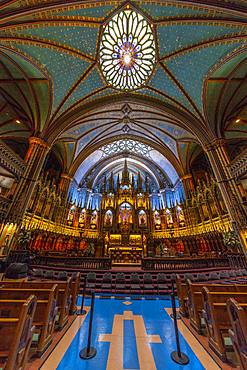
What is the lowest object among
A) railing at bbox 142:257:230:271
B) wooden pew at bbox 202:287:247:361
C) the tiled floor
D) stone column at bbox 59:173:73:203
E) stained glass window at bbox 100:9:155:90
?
the tiled floor

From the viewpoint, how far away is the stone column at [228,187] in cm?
1025

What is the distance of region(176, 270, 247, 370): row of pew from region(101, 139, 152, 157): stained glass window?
20.8 meters

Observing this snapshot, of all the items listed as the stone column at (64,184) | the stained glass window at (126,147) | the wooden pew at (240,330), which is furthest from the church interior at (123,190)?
the stained glass window at (126,147)

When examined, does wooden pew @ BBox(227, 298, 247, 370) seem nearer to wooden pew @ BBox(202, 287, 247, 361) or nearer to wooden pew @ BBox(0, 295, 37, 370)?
wooden pew @ BBox(202, 287, 247, 361)

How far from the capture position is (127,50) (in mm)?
13312

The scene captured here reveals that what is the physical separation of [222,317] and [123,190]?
20.0 metres

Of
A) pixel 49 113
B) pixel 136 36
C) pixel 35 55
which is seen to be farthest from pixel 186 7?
pixel 49 113

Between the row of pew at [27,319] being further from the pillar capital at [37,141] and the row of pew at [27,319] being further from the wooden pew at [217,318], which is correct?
the pillar capital at [37,141]

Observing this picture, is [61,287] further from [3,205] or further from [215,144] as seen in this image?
[215,144]

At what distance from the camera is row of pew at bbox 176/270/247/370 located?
2102mm

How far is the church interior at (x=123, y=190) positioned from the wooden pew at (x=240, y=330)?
2 cm

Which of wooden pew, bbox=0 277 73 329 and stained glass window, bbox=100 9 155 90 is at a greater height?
stained glass window, bbox=100 9 155 90

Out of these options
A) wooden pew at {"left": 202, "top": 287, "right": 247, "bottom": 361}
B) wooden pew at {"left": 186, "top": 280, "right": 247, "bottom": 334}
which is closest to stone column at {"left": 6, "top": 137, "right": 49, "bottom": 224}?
wooden pew at {"left": 186, "top": 280, "right": 247, "bottom": 334}

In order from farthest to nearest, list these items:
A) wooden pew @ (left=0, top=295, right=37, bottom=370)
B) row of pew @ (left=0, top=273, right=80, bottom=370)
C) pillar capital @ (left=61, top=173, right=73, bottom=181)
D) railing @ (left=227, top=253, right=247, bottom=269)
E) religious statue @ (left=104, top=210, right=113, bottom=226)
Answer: religious statue @ (left=104, top=210, right=113, bottom=226) < pillar capital @ (left=61, top=173, right=73, bottom=181) < railing @ (left=227, top=253, right=247, bottom=269) < row of pew @ (left=0, top=273, right=80, bottom=370) < wooden pew @ (left=0, top=295, right=37, bottom=370)
